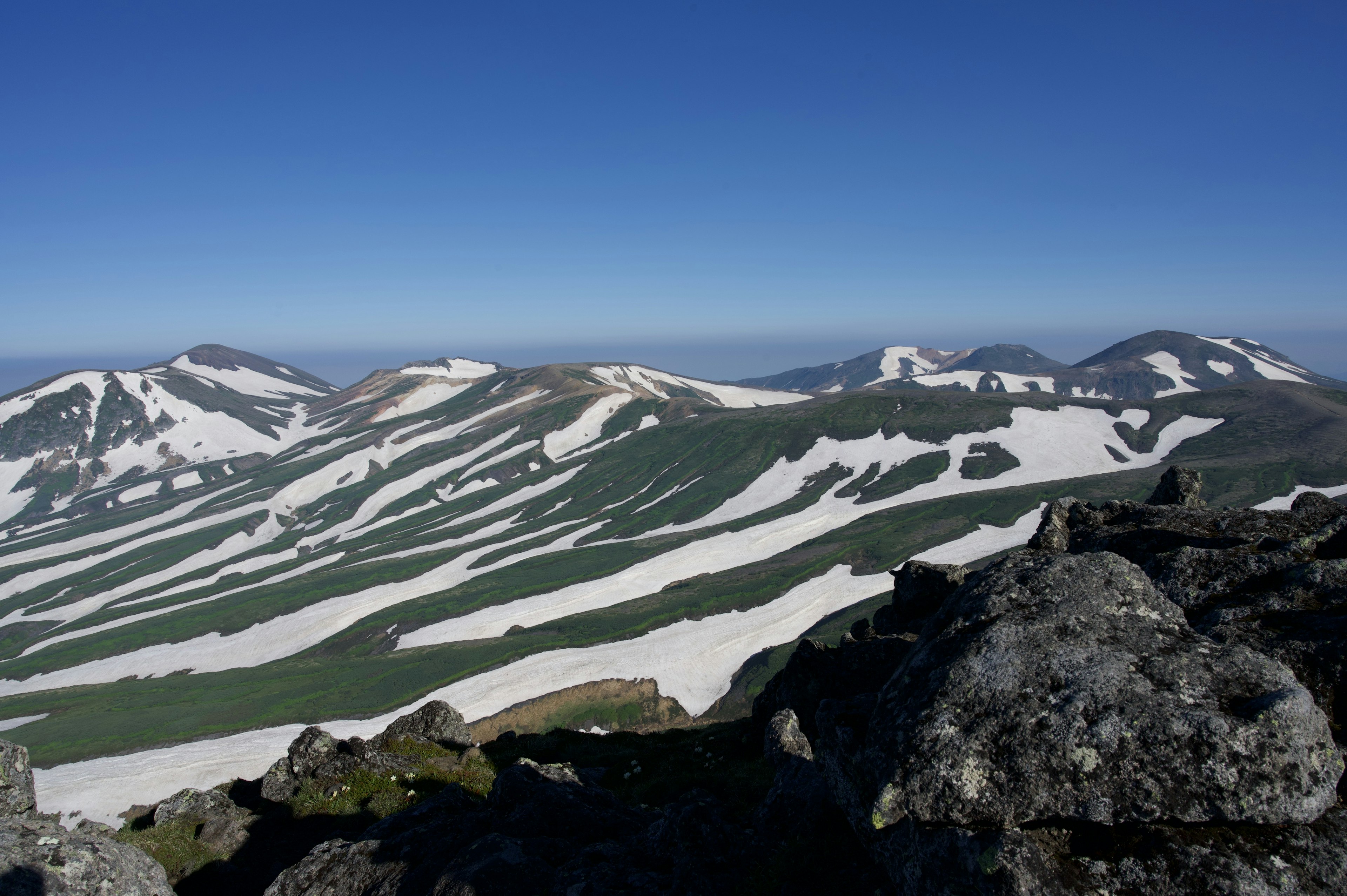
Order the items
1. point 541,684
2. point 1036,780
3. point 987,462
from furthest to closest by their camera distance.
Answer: point 987,462
point 541,684
point 1036,780

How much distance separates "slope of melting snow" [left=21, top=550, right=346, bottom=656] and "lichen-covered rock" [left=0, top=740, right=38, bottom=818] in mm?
133030

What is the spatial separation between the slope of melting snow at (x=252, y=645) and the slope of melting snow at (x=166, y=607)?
16740mm

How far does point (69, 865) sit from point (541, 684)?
71181 mm

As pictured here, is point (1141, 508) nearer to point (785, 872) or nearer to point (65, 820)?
point (785, 872)

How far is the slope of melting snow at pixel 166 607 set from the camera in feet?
404

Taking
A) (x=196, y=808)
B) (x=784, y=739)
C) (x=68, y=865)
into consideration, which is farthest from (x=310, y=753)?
(x=784, y=739)

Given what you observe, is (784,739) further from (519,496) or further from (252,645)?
(519,496)

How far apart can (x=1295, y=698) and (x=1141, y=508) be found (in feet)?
71.4

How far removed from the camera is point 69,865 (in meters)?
13.0

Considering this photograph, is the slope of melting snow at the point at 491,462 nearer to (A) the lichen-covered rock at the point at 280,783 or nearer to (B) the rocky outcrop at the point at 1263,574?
(A) the lichen-covered rock at the point at 280,783

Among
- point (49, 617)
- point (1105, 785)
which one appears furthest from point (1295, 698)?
point (49, 617)

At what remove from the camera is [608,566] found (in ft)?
392

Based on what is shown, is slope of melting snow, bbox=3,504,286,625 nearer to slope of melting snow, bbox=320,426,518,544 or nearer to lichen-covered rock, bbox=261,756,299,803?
slope of melting snow, bbox=320,426,518,544

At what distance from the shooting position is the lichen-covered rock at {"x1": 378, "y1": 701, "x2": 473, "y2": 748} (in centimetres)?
2930
